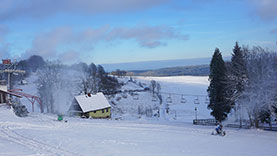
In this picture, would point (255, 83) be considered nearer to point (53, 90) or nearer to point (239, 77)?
point (239, 77)

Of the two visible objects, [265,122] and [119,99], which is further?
[119,99]

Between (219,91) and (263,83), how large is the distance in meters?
7.79

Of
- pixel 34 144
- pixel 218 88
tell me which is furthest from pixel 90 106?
pixel 34 144

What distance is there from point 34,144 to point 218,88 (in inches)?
995

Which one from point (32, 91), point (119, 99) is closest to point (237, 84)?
point (119, 99)

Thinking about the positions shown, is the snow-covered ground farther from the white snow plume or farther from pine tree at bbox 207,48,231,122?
the white snow plume

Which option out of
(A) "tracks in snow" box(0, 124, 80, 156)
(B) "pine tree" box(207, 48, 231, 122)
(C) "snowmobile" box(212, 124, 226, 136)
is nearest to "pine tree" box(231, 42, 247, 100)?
(B) "pine tree" box(207, 48, 231, 122)

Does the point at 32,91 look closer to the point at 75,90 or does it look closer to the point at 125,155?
the point at 75,90

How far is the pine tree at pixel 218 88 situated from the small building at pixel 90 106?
21002 millimetres

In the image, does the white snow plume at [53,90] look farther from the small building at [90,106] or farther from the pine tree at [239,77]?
the pine tree at [239,77]

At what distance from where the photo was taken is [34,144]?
14.1m

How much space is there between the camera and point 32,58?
15538 cm

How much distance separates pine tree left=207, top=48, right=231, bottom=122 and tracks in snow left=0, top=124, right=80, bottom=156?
79.7 ft

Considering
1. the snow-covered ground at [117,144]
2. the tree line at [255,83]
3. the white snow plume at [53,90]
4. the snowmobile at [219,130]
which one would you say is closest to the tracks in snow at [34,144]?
the snow-covered ground at [117,144]
